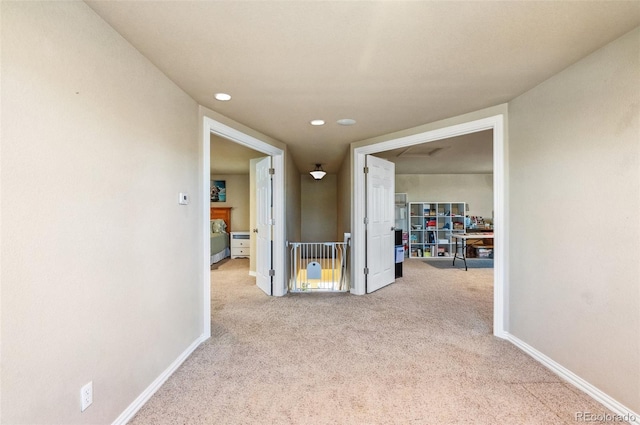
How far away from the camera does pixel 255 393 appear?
191 cm

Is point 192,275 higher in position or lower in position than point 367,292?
higher

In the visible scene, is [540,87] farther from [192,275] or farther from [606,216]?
[192,275]

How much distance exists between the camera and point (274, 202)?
407cm

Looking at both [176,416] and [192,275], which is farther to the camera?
[192,275]

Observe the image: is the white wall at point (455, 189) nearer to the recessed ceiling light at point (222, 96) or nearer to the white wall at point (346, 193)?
the white wall at point (346, 193)

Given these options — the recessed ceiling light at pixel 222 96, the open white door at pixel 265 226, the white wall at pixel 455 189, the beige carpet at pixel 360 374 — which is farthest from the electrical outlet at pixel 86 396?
the white wall at pixel 455 189

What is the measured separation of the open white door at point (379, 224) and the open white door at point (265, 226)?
136cm

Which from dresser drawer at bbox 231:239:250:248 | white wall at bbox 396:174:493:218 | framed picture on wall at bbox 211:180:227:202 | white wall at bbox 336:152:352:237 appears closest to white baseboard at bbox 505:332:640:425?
white wall at bbox 336:152:352:237

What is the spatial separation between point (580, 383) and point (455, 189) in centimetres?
647

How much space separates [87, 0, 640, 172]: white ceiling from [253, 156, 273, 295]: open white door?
61.5 inches

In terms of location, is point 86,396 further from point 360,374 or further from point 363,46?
point 363,46

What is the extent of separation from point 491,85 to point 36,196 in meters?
2.83

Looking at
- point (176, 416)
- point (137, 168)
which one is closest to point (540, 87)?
point (137, 168)

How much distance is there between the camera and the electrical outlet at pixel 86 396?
138 centimetres
